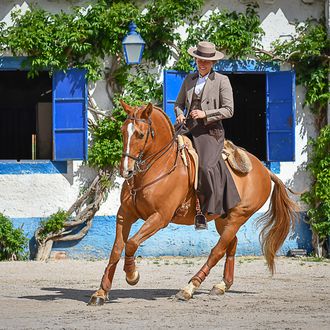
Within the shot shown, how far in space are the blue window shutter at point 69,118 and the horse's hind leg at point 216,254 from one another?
4.10 metres

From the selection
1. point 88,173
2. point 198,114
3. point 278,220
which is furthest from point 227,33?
point 198,114

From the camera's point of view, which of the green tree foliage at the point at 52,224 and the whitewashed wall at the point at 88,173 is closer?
the green tree foliage at the point at 52,224

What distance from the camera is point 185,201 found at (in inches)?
410

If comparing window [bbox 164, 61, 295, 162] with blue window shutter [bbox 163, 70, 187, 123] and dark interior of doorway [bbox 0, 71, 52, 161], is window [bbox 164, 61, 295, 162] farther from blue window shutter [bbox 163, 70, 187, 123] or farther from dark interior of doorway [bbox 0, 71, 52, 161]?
dark interior of doorway [bbox 0, 71, 52, 161]

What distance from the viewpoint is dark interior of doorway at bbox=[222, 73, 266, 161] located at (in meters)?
18.5

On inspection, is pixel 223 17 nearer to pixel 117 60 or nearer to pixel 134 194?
pixel 117 60

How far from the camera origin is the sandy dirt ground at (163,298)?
8.73 metres

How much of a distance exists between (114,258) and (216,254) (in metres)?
1.21

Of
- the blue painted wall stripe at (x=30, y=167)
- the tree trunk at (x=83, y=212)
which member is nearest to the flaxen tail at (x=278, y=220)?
the tree trunk at (x=83, y=212)

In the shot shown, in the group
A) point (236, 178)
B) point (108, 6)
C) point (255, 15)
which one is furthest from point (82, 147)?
point (236, 178)

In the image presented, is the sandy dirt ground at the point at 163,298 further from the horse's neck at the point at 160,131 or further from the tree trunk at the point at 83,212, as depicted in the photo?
the horse's neck at the point at 160,131

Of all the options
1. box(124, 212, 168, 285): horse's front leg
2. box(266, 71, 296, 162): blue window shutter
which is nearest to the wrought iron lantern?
box(266, 71, 296, 162): blue window shutter

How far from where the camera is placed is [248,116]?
1872cm

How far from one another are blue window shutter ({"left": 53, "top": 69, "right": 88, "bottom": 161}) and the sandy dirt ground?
154cm
